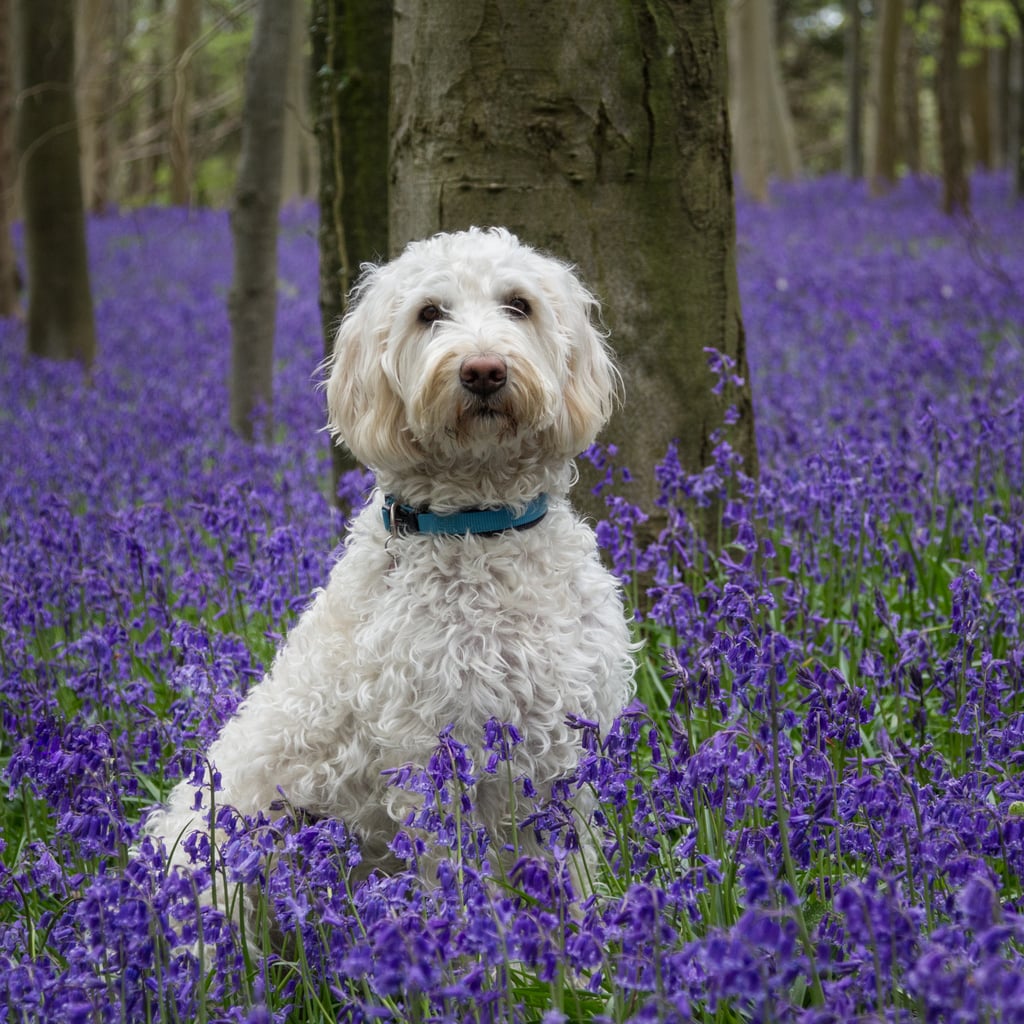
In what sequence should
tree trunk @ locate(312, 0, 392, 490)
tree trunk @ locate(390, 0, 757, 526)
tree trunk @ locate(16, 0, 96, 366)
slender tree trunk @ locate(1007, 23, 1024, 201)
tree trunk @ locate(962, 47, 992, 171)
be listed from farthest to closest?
tree trunk @ locate(962, 47, 992, 171) < slender tree trunk @ locate(1007, 23, 1024, 201) < tree trunk @ locate(16, 0, 96, 366) < tree trunk @ locate(312, 0, 392, 490) < tree trunk @ locate(390, 0, 757, 526)

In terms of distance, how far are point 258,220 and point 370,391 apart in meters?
5.33

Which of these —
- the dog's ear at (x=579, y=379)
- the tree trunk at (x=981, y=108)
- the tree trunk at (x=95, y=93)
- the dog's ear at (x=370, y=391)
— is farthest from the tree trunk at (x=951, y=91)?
the tree trunk at (x=981, y=108)

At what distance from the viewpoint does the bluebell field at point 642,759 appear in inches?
80.4

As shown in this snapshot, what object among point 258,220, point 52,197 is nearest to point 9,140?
point 52,197

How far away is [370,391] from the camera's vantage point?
3.08m

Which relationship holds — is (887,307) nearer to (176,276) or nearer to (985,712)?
(985,712)

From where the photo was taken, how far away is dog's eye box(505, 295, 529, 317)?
3061 millimetres

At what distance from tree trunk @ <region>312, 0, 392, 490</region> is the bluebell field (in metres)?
1.25

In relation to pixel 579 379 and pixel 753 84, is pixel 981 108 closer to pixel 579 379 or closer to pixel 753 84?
pixel 753 84

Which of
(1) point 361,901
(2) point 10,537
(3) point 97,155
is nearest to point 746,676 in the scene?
(1) point 361,901

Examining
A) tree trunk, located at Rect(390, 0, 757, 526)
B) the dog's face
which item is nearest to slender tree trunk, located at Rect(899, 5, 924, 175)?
tree trunk, located at Rect(390, 0, 757, 526)

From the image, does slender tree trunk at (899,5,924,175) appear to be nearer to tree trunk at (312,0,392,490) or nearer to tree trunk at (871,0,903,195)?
tree trunk at (871,0,903,195)

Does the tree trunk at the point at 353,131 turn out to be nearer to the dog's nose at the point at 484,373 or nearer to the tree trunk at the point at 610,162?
the tree trunk at the point at 610,162

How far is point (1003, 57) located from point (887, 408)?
25147mm
